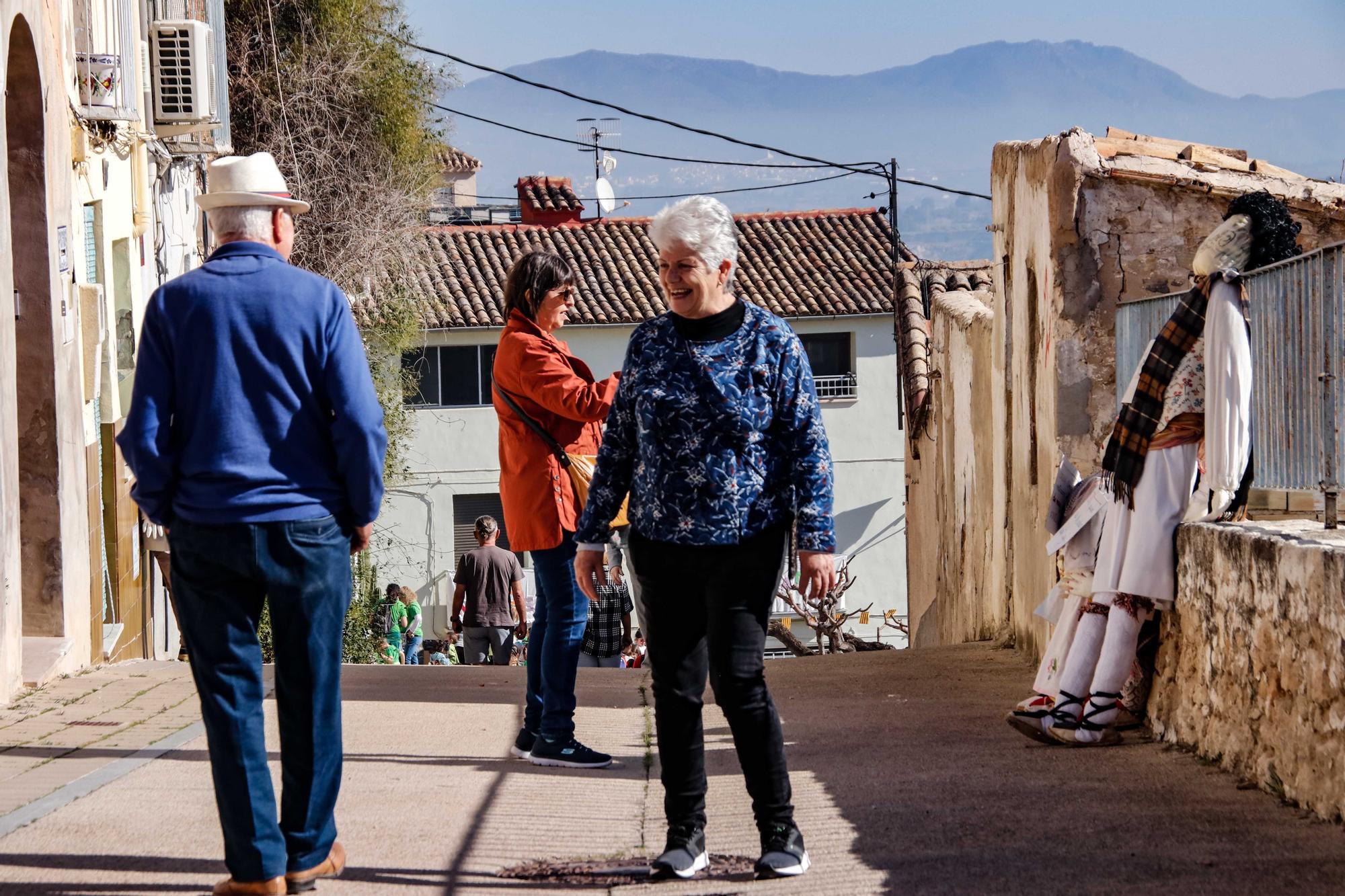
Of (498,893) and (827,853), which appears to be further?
(827,853)

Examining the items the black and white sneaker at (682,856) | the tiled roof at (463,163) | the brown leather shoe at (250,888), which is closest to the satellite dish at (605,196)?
the tiled roof at (463,163)

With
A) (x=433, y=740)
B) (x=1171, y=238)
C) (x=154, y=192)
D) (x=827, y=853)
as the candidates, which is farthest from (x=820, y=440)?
(x=154, y=192)

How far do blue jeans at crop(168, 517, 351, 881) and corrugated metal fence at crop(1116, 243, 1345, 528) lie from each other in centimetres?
337

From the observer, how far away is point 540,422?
6188 mm

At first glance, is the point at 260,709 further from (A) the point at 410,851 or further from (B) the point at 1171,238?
(B) the point at 1171,238

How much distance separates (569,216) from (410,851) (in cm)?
3588

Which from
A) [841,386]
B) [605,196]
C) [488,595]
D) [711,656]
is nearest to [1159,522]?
[711,656]

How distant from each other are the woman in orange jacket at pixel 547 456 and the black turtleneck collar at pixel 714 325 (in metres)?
1.55

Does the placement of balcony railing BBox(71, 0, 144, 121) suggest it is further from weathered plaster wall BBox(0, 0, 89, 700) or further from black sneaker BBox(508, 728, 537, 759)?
black sneaker BBox(508, 728, 537, 759)

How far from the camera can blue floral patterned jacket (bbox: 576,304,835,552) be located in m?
4.38

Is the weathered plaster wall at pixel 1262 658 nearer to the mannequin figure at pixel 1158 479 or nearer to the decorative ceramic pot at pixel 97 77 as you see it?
the mannequin figure at pixel 1158 479

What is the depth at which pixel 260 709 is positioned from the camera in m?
4.16

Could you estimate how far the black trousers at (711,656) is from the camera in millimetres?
4367

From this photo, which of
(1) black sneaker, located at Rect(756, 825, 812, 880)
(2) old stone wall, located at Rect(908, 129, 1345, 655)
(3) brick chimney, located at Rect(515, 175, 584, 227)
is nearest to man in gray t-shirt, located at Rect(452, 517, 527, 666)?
(2) old stone wall, located at Rect(908, 129, 1345, 655)
